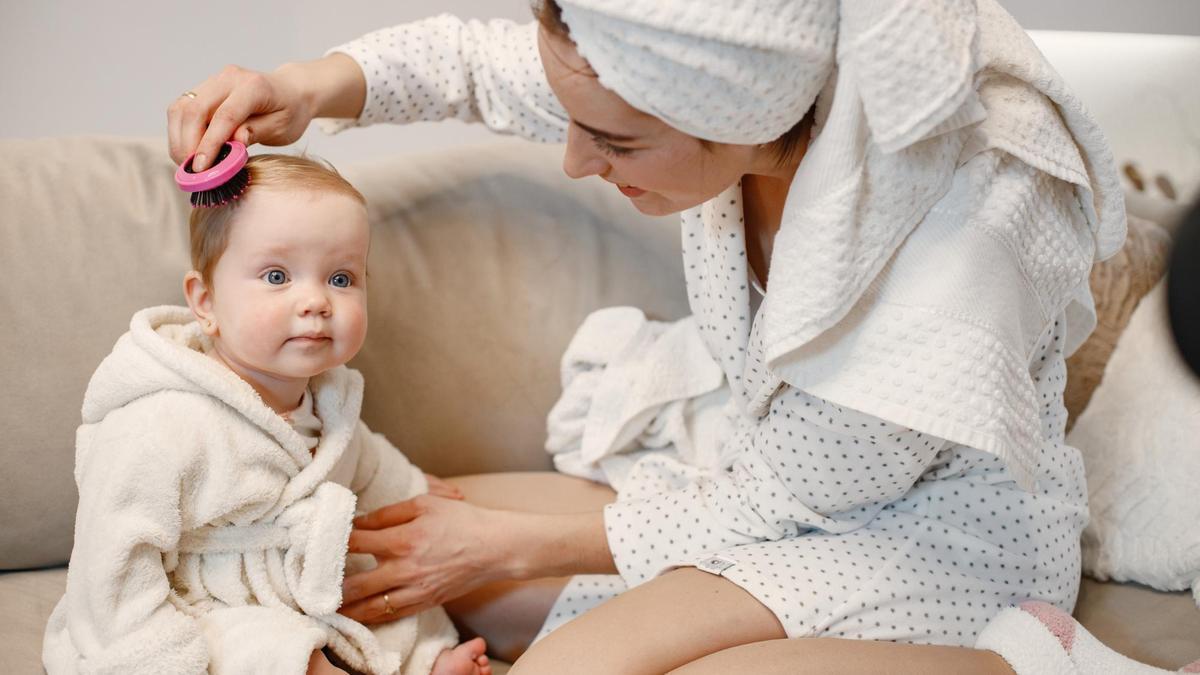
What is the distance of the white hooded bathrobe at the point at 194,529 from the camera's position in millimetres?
958

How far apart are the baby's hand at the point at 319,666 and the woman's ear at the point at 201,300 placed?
34cm

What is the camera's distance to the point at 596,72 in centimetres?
89

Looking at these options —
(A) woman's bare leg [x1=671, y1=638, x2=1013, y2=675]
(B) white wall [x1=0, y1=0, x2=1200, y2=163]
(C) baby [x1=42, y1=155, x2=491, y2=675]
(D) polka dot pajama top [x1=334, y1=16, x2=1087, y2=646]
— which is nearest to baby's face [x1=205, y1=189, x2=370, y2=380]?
(C) baby [x1=42, y1=155, x2=491, y2=675]

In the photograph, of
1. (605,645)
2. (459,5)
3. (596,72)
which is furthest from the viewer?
(459,5)

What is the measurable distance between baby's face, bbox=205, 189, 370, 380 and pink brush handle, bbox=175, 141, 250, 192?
4cm

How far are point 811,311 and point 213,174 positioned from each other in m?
0.56

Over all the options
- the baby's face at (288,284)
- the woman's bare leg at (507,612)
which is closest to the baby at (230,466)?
the baby's face at (288,284)

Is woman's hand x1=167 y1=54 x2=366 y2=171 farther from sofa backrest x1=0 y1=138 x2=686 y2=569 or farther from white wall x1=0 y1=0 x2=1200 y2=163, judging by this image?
white wall x1=0 y1=0 x2=1200 y2=163

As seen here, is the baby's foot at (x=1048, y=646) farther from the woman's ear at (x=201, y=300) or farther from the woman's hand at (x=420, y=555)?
the woman's ear at (x=201, y=300)

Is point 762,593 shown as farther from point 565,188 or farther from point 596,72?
point 565,188

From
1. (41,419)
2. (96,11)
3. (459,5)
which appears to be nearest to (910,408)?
(41,419)

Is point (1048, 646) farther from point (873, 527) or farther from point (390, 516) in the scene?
point (390, 516)

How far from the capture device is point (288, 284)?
1047 millimetres

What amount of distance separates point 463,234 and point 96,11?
0.85m
